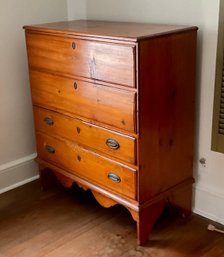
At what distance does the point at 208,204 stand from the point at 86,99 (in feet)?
2.94

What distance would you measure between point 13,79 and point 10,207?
79 centimetres

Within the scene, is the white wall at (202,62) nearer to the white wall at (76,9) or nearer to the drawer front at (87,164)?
the white wall at (76,9)

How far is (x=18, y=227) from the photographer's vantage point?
7.55 ft

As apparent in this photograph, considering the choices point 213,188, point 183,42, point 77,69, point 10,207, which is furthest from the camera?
point 10,207

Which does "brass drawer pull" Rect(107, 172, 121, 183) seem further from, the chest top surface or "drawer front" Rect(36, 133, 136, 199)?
the chest top surface

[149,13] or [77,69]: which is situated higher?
[149,13]

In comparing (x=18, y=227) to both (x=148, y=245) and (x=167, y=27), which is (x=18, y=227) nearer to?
(x=148, y=245)

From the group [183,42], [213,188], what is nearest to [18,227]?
[213,188]

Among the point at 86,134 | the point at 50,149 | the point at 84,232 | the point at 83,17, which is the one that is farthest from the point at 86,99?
the point at 83,17

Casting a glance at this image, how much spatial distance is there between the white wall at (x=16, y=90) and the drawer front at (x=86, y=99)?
224mm

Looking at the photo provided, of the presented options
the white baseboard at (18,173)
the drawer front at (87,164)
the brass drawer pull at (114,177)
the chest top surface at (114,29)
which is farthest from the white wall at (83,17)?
the brass drawer pull at (114,177)

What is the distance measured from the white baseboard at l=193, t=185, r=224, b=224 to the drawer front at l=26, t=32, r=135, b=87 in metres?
0.83

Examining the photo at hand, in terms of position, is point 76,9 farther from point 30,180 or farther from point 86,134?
point 30,180

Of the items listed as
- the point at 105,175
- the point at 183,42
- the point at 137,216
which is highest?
the point at 183,42
